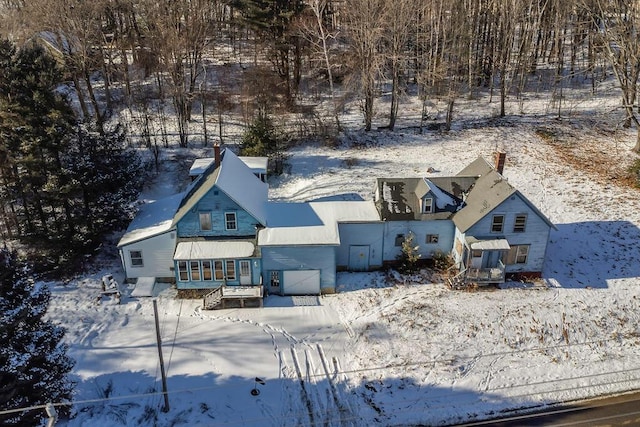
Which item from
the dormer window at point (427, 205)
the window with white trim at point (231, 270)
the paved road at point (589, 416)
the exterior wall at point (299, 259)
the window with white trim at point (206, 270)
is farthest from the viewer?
→ the dormer window at point (427, 205)

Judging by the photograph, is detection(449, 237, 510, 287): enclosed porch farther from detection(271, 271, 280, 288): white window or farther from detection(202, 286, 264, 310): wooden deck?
detection(202, 286, 264, 310): wooden deck

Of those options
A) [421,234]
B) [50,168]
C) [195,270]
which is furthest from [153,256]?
[421,234]

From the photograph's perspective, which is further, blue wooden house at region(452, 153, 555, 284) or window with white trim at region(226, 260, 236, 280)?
window with white trim at region(226, 260, 236, 280)

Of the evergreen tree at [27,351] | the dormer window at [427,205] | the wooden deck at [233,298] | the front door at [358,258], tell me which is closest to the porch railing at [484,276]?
the dormer window at [427,205]

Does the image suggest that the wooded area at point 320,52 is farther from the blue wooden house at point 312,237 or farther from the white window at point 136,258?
the white window at point 136,258

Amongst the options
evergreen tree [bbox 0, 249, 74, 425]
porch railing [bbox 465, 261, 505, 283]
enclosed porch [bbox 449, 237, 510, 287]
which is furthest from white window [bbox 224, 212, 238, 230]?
porch railing [bbox 465, 261, 505, 283]

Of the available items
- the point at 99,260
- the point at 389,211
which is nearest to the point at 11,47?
the point at 99,260

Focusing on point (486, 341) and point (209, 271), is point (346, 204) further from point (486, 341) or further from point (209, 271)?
point (486, 341)
